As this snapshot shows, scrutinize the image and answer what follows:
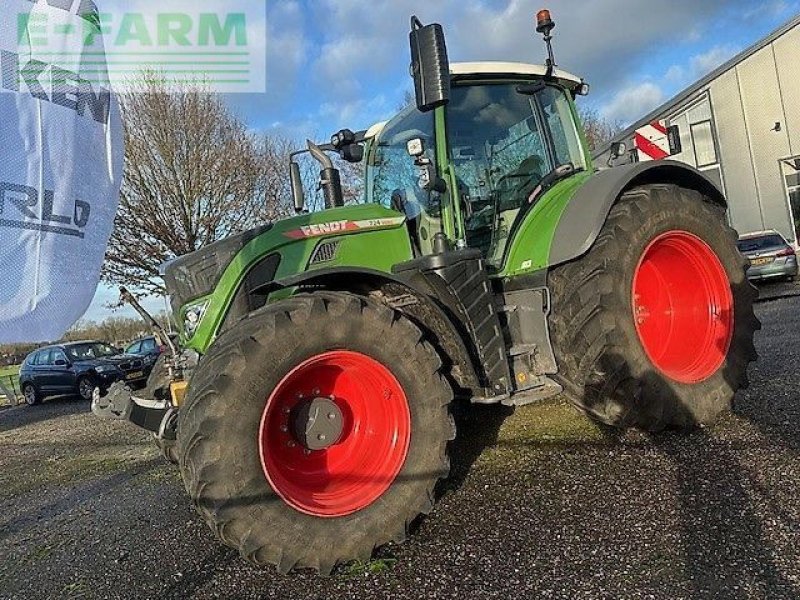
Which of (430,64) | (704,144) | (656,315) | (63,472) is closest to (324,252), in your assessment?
(430,64)

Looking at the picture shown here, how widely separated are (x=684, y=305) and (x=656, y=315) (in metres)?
0.21

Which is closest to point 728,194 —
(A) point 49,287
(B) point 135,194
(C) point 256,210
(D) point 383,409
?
(C) point 256,210

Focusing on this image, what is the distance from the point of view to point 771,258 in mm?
15656

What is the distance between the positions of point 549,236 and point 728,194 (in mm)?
17372

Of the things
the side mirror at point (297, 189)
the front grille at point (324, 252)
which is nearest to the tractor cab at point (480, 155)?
the side mirror at point (297, 189)

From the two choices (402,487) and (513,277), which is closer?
(402,487)

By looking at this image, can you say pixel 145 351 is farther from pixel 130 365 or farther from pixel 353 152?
pixel 353 152

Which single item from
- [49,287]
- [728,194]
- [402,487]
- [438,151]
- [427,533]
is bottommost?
[427,533]

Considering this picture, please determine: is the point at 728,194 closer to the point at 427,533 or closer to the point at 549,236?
the point at 549,236

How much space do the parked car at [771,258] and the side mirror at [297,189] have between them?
13.6 meters

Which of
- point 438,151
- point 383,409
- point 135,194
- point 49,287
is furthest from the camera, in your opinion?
point 135,194

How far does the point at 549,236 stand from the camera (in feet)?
13.9

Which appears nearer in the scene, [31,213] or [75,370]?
[31,213]

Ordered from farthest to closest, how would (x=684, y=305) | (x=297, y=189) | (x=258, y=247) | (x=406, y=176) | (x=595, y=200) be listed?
(x=297, y=189) → (x=684, y=305) → (x=406, y=176) → (x=595, y=200) → (x=258, y=247)
